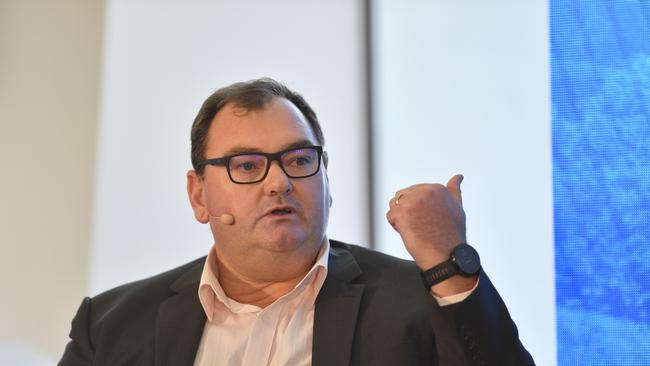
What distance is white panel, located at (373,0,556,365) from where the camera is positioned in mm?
2107

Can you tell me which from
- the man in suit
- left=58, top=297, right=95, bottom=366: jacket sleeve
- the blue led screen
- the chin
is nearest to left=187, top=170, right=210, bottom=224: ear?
the man in suit

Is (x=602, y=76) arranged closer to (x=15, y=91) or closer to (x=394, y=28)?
(x=394, y=28)

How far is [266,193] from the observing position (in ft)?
5.15

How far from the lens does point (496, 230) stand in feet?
7.26

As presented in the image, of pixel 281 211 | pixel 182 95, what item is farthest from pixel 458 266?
pixel 182 95

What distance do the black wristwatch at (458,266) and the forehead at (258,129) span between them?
1.74 feet

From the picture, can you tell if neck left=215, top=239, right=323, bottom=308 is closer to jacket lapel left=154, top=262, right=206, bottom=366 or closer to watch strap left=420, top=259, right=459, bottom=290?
jacket lapel left=154, top=262, right=206, bottom=366

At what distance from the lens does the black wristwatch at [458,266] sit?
1.23 metres

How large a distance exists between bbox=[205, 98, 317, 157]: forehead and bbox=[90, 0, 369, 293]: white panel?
0.87m

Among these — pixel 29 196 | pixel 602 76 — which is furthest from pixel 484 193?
pixel 29 196

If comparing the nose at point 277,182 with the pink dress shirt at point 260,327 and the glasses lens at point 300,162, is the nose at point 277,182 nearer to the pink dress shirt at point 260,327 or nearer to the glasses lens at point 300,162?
the glasses lens at point 300,162

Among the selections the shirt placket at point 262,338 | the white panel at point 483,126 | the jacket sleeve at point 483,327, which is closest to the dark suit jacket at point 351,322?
the jacket sleeve at point 483,327

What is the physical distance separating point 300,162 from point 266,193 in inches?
5.1

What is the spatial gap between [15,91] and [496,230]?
1.72 meters
